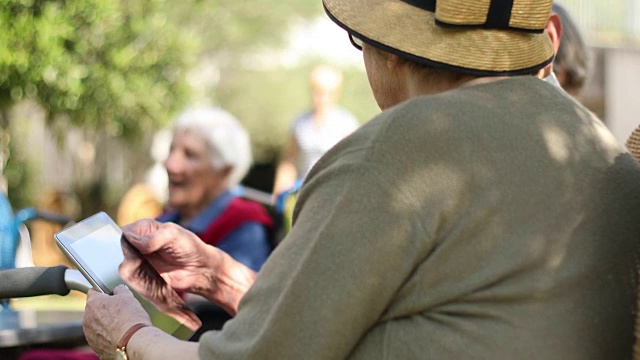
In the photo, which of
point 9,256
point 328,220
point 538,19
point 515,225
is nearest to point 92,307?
point 328,220

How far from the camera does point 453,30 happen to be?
6.31 ft

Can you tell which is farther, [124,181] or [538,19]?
[124,181]

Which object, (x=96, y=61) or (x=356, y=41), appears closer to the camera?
(x=356, y=41)

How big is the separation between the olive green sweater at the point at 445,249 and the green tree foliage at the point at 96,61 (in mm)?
7010

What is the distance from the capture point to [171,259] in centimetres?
240

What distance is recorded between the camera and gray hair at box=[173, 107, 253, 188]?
18.0ft

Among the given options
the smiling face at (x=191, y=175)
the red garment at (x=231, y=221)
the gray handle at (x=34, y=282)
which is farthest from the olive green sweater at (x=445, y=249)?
the smiling face at (x=191, y=175)

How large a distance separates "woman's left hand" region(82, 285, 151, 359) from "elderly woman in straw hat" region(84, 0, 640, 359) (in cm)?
4

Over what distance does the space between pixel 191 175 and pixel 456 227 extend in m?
3.80

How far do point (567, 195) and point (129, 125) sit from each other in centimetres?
968

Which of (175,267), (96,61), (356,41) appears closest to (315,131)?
(96,61)

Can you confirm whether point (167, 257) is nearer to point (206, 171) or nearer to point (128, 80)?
point (206, 171)

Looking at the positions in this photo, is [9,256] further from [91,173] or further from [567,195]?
[91,173]

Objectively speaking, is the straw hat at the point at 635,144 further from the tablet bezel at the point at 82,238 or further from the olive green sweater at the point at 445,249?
the tablet bezel at the point at 82,238
